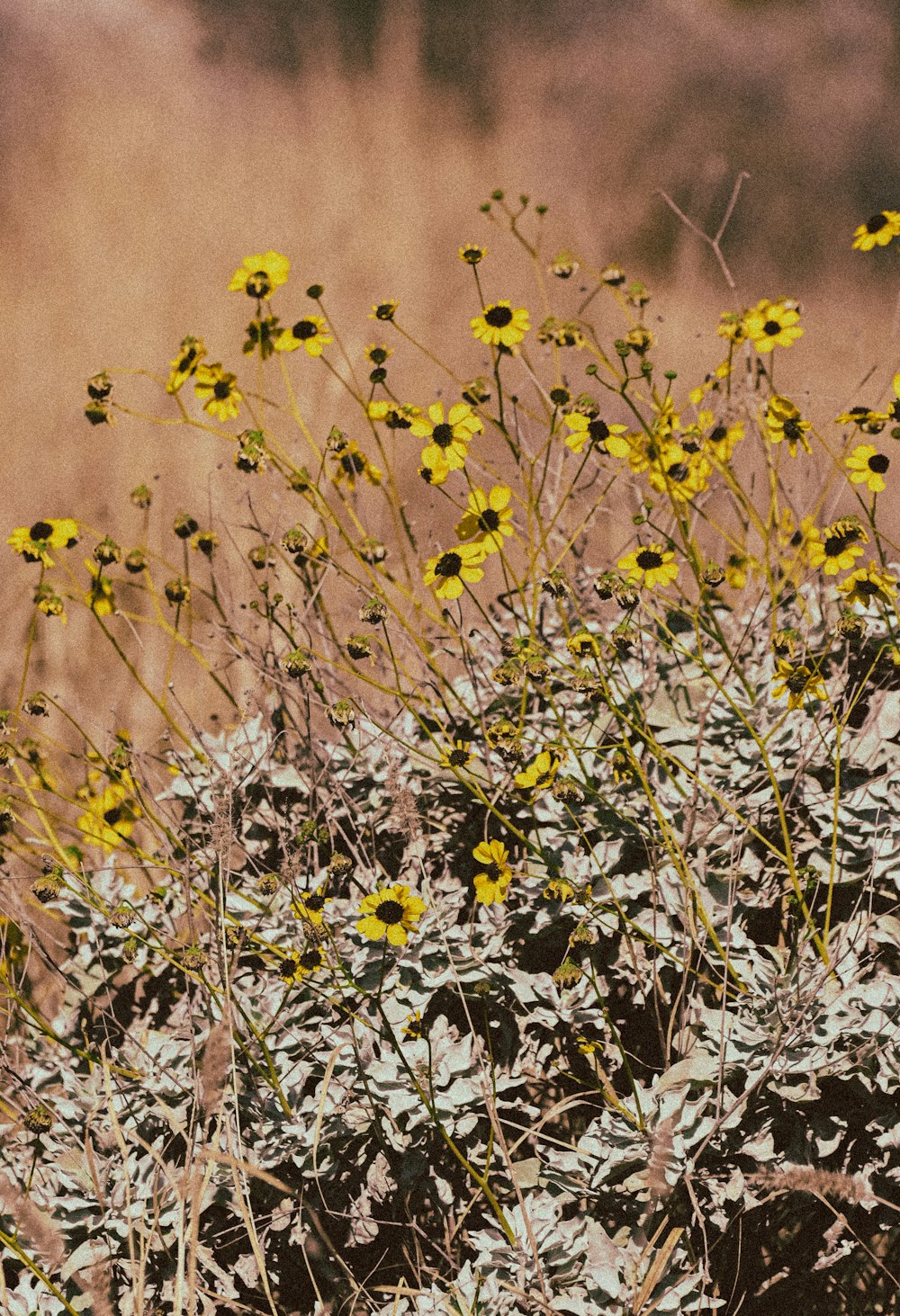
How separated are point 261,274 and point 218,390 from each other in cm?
21

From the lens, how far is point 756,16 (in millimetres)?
2857

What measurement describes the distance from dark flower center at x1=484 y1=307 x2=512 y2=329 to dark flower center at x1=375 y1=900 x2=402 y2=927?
0.82 metres

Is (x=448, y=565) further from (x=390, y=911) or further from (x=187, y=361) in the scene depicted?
(x=187, y=361)

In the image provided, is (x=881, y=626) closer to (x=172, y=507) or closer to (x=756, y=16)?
(x=172, y=507)

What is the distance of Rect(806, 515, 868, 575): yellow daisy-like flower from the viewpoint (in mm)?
1342

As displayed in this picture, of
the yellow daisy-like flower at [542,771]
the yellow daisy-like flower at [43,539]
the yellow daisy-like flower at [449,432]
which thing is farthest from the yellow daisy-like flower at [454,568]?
the yellow daisy-like flower at [43,539]

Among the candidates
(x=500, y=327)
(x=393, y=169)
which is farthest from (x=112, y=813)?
(x=393, y=169)

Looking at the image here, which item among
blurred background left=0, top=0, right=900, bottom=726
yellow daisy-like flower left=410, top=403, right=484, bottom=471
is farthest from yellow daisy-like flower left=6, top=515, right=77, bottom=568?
blurred background left=0, top=0, right=900, bottom=726

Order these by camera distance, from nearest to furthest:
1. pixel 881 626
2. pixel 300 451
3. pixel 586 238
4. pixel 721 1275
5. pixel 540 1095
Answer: pixel 721 1275 < pixel 540 1095 < pixel 881 626 < pixel 300 451 < pixel 586 238

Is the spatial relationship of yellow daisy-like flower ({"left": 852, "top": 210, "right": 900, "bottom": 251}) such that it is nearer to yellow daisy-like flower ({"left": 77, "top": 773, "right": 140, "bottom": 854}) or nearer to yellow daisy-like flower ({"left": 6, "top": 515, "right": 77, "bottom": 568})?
yellow daisy-like flower ({"left": 6, "top": 515, "right": 77, "bottom": 568})

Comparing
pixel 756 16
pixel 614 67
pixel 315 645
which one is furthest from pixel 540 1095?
pixel 756 16

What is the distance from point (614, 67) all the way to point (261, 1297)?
2.85 metres

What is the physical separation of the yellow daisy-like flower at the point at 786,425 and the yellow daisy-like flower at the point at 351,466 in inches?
24.1

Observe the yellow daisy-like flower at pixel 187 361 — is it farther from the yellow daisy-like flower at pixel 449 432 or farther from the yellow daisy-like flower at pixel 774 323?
the yellow daisy-like flower at pixel 774 323
